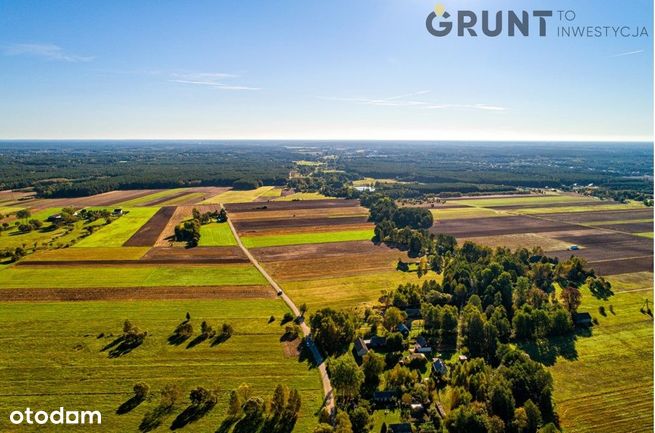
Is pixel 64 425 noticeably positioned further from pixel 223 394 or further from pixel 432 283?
pixel 432 283

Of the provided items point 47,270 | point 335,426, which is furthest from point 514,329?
point 47,270

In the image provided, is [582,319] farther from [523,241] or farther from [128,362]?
[128,362]

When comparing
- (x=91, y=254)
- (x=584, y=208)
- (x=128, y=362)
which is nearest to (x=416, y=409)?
(x=128, y=362)

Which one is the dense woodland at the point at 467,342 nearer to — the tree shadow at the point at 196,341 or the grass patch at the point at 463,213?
the tree shadow at the point at 196,341

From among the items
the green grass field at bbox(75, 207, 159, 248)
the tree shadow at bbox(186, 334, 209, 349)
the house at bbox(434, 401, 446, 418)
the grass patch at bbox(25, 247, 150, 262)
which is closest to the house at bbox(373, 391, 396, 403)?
the house at bbox(434, 401, 446, 418)

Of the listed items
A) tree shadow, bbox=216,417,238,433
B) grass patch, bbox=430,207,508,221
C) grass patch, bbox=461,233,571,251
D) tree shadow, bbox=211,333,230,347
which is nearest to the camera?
tree shadow, bbox=216,417,238,433

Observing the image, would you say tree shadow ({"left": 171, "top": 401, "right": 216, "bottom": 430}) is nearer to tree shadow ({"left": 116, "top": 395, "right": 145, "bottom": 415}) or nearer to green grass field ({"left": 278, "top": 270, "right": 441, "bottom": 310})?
tree shadow ({"left": 116, "top": 395, "right": 145, "bottom": 415})
